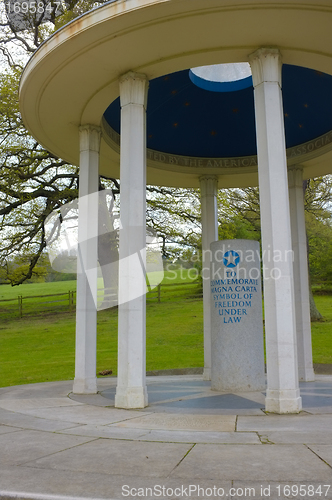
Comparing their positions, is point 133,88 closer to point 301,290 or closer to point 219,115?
point 219,115

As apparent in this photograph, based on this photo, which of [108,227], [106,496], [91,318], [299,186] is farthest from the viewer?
[108,227]

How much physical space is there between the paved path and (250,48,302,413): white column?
0.69 metres

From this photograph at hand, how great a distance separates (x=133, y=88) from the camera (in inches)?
440

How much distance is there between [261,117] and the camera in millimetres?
10062

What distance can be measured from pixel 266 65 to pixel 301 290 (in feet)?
27.4

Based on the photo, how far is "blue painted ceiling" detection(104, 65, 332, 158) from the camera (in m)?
14.8

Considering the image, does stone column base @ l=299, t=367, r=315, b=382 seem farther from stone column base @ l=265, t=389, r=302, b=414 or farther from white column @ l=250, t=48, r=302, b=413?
stone column base @ l=265, t=389, r=302, b=414

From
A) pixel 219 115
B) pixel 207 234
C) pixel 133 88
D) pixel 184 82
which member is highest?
pixel 184 82

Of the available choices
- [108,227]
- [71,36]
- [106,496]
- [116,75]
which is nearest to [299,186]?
[116,75]

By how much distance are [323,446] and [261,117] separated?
7.07 metres

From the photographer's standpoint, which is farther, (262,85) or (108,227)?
(108,227)

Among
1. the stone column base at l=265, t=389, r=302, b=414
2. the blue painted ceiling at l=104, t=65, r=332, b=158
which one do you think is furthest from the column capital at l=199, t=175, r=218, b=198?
the stone column base at l=265, t=389, r=302, b=414

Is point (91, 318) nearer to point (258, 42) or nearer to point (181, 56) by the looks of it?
point (181, 56)

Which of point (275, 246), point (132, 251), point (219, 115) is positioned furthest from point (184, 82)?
point (275, 246)
